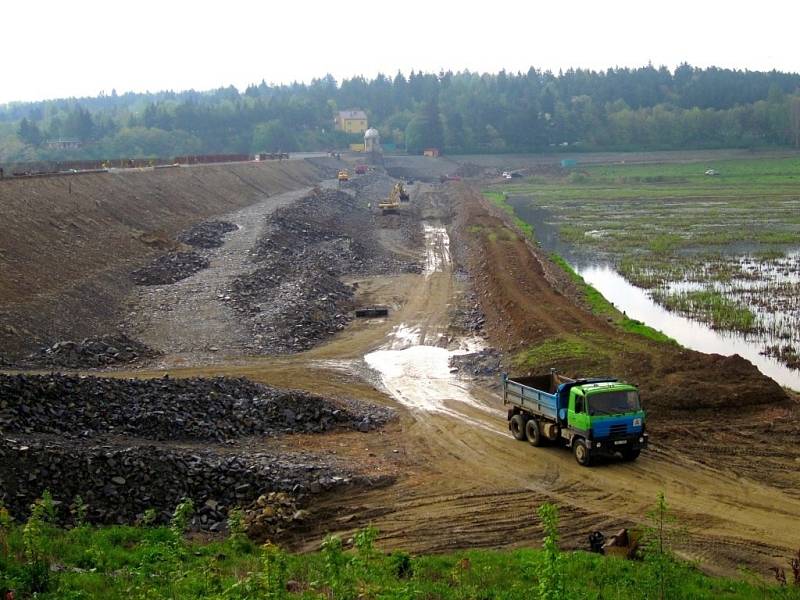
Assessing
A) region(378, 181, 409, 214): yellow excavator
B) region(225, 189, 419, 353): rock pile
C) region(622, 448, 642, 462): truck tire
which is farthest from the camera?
region(378, 181, 409, 214): yellow excavator

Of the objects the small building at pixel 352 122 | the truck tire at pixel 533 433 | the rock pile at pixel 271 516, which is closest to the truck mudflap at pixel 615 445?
the truck tire at pixel 533 433

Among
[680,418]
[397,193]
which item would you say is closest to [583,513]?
[680,418]

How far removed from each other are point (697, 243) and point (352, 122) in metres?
138

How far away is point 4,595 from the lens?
1098 cm

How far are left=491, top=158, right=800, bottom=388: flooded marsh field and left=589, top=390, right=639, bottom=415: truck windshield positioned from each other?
10.6 m

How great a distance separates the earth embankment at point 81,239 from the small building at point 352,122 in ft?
370

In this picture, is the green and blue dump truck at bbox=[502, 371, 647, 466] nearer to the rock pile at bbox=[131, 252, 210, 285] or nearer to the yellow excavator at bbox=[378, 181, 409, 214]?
the rock pile at bbox=[131, 252, 210, 285]

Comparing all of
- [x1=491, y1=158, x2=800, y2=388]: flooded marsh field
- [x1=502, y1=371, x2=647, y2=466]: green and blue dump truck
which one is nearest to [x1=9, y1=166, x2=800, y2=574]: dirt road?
[x1=502, y1=371, x2=647, y2=466]: green and blue dump truck

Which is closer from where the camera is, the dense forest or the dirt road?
the dirt road

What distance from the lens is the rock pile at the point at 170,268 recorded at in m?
41.8

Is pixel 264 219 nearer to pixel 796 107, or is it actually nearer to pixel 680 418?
pixel 680 418

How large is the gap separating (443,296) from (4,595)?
32076 millimetres

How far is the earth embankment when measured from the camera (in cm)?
3159

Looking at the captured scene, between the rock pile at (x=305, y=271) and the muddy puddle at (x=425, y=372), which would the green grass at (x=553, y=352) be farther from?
the rock pile at (x=305, y=271)
